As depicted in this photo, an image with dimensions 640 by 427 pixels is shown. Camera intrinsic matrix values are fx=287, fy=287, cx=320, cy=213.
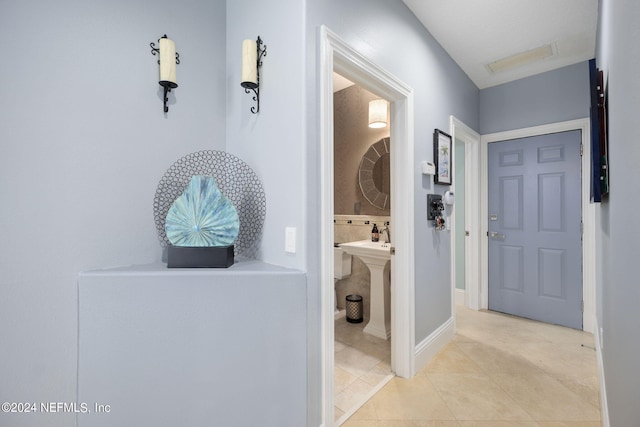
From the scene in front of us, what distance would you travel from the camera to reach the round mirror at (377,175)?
10.4ft

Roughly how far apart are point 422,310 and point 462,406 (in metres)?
0.66

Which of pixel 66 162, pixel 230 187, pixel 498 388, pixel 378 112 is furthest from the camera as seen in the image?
pixel 378 112

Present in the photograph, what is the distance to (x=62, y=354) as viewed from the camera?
120 cm

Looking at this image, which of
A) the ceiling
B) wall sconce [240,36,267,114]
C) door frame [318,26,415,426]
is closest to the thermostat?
door frame [318,26,415,426]

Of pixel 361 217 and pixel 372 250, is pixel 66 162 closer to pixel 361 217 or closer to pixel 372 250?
pixel 372 250

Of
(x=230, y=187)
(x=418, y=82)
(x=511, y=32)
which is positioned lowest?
(x=230, y=187)

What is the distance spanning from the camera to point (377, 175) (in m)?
3.24

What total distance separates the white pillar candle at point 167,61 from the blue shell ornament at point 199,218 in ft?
1.75

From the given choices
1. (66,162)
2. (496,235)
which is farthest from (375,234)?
(66,162)

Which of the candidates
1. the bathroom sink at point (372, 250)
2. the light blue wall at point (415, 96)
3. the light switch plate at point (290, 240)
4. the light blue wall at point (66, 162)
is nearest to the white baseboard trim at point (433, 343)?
the light blue wall at point (415, 96)

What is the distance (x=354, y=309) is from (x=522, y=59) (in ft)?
10.2

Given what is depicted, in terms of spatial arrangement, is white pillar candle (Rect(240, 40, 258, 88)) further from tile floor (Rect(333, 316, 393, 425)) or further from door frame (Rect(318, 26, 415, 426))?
tile floor (Rect(333, 316, 393, 425))

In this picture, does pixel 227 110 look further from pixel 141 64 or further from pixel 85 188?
pixel 85 188

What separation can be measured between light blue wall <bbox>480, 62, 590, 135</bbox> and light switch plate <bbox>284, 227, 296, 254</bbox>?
3210mm
